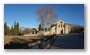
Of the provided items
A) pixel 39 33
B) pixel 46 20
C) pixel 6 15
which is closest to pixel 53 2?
pixel 46 20

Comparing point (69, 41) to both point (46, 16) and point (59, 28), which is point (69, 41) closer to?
point (59, 28)

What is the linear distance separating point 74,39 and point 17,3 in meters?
1.14

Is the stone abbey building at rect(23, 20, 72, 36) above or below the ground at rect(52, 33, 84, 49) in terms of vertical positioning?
above

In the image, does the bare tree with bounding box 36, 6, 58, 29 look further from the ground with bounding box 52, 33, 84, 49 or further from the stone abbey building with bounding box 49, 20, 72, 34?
the ground with bounding box 52, 33, 84, 49

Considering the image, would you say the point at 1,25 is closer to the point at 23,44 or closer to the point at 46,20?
the point at 23,44

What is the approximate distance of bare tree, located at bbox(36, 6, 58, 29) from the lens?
11.1 feet

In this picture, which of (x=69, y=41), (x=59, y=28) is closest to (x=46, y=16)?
(x=59, y=28)

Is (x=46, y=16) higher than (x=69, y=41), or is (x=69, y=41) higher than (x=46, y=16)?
(x=46, y=16)

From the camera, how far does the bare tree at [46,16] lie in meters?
3.37

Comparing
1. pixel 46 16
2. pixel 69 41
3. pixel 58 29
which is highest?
pixel 46 16

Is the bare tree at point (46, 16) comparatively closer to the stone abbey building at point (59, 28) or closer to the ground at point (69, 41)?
the stone abbey building at point (59, 28)

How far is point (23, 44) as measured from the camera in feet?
11.0

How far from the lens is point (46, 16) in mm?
3404

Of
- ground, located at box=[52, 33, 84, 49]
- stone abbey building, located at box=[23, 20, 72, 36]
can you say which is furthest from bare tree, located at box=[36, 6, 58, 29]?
ground, located at box=[52, 33, 84, 49]
